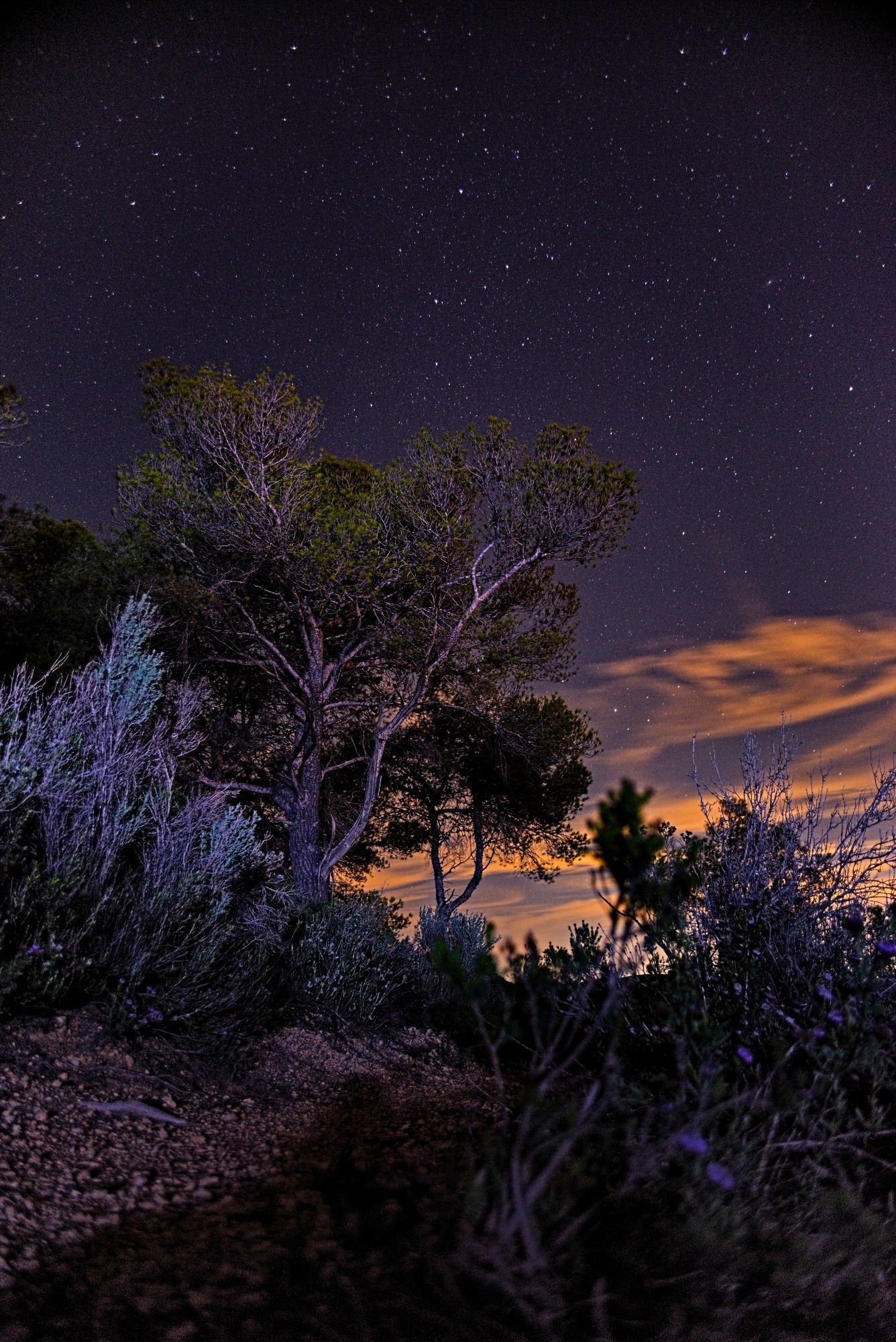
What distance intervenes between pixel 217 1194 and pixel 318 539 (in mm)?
9705

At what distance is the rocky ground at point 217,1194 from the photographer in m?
2.14

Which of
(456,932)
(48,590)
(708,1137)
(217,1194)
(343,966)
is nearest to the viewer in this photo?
(708,1137)

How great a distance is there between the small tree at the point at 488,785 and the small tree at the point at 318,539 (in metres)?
1.95

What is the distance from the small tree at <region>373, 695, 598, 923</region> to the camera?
14703mm

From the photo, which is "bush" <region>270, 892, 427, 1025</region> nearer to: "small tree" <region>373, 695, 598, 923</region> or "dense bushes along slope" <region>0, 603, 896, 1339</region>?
"dense bushes along slope" <region>0, 603, 896, 1339</region>

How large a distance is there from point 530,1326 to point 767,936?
10.3ft

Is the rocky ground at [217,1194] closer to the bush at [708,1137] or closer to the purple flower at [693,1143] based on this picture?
the bush at [708,1137]

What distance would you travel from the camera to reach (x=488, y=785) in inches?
675

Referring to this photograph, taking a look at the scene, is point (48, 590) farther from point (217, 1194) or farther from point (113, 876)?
point (217, 1194)

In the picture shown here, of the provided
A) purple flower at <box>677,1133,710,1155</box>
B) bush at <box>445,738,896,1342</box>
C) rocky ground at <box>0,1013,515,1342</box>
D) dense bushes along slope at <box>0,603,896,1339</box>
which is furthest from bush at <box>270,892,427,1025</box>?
purple flower at <box>677,1133,710,1155</box>

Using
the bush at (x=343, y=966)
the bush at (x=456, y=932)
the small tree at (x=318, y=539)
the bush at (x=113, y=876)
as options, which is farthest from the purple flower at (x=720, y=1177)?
the small tree at (x=318, y=539)

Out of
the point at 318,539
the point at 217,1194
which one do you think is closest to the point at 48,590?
the point at 318,539

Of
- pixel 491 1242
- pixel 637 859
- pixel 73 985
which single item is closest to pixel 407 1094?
pixel 73 985

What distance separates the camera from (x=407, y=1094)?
17.8 ft
